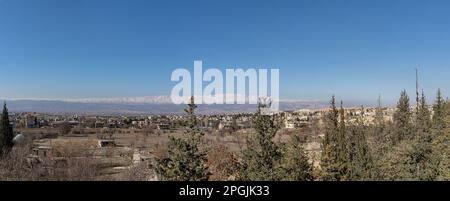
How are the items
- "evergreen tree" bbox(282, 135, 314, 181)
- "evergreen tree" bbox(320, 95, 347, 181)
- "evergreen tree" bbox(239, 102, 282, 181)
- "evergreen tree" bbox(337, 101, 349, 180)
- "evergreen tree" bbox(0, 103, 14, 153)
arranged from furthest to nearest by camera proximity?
"evergreen tree" bbox(0, 103, 14, 153) → "evergreen tree" bbox(337, 101, 349, 180) → "evergreen tree" bbox(320, 95, 347, 181) → "evergreen tree" bbox(239, 102, 282, 181) → "evergreen tree" bbox(282, 135, 314, 181)

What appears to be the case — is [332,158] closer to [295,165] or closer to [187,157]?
[295,165]

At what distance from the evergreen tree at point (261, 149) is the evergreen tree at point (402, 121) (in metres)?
25.0

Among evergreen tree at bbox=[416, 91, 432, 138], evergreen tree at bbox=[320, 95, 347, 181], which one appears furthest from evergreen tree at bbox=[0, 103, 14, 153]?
evergreen tree at bbox=[416, 91, 432, 138]

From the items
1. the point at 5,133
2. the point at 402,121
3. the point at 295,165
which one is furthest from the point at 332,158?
the point at 5,133

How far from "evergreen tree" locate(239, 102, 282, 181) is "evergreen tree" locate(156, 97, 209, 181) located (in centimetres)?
388

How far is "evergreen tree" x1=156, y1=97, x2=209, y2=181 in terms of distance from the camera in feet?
65.2

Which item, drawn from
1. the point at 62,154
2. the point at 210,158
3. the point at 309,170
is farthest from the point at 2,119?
the point at 309,170

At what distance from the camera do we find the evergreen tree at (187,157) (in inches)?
782

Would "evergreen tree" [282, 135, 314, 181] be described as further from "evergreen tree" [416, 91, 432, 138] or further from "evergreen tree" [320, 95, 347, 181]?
"evergreen tree" [416, 91, 432, 138]
